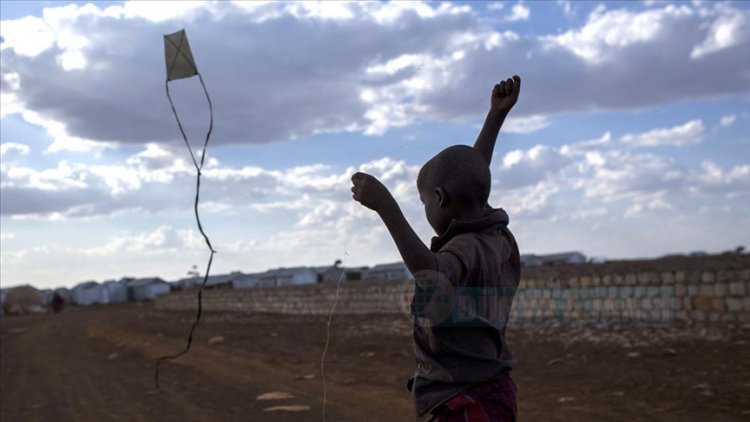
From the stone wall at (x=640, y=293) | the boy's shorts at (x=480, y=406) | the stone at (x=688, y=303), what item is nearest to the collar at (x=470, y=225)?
the boy's shorts at (x=480, y=406)

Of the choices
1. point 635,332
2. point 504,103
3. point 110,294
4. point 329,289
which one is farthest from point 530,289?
point 110,294

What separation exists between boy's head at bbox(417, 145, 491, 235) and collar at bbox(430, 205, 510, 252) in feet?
0.13

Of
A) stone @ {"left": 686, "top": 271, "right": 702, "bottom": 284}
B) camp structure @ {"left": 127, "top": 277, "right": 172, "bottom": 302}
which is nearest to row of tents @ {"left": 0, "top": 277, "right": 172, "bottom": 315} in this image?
camp structure @ {"left": 127, "top": 277, "right": 172, "bottom": 302}

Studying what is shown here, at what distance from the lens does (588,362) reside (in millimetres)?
11242

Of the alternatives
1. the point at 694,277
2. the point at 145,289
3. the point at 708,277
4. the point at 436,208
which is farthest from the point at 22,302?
the point at 436,208

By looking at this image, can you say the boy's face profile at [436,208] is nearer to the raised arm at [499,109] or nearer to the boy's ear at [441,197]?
the boy's ear at [441,197]

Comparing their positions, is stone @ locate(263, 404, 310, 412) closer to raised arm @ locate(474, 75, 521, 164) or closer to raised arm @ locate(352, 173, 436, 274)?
raised arm @ locate(474, 75, 521, 164)

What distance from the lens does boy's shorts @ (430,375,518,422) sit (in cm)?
233

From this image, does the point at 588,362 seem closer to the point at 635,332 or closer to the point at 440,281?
the point at 635,332

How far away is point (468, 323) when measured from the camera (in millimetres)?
2303

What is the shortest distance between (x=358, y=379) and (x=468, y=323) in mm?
8109

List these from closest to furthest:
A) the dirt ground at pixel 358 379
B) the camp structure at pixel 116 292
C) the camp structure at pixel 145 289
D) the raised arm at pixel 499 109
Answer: the raised arm at pixel 499 109
the dirt ground at pixel 358 379
the camp structure at pixel 116 292
the camp structure at pixel 145 289

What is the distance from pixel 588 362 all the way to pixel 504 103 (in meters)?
8.96

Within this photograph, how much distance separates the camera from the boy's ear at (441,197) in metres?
2.34
